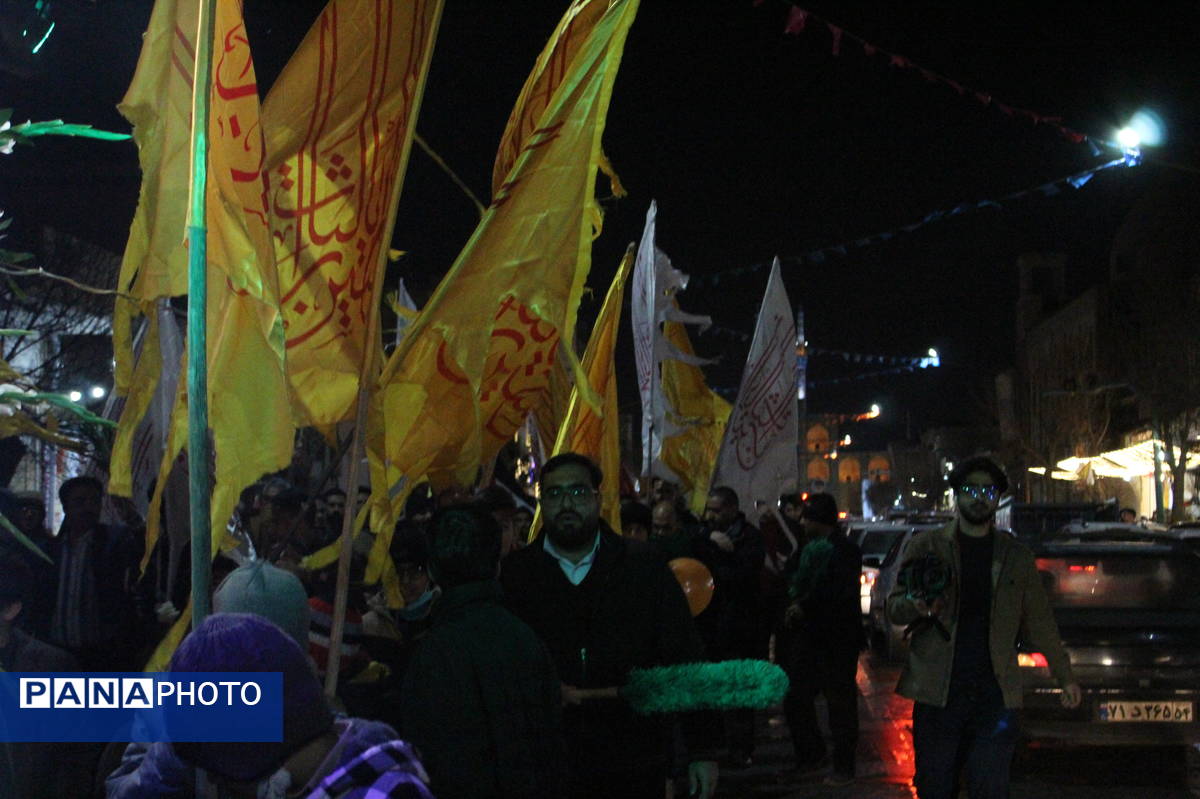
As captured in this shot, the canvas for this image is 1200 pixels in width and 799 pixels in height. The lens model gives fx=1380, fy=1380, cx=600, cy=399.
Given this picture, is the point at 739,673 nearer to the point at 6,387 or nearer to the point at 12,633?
the point at 6,387

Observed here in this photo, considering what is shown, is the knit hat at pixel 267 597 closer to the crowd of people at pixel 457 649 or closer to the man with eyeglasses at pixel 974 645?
the crowd of people at pixel 457 649

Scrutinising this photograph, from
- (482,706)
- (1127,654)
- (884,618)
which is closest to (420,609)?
(482,706)

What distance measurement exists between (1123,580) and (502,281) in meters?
5.47

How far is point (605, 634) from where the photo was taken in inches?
176

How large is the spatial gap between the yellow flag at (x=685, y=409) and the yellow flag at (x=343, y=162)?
7346 mm

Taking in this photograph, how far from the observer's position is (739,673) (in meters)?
4.36

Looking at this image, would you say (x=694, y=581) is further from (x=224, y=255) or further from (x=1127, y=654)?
(x=224, y=255)

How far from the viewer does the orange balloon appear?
7230mm

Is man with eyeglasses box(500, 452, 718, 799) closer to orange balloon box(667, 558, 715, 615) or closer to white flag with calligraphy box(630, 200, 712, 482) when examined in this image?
orange balloon box(667, 558, 715, 615)

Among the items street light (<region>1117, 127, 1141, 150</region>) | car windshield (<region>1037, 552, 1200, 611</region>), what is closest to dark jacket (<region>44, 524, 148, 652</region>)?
car windshield (<region>1037, 552, 1200, 611</region>)

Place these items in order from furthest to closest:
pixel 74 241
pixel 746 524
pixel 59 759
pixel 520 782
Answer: pixel 74 241 → pixel 746 524 → pixel 59 759 → pixel 520 782

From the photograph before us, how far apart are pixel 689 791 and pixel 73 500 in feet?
15.1

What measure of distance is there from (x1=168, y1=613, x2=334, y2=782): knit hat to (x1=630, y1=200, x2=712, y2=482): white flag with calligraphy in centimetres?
925

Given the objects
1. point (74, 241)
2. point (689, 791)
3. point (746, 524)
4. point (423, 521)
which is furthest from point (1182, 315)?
point (689, 791)
